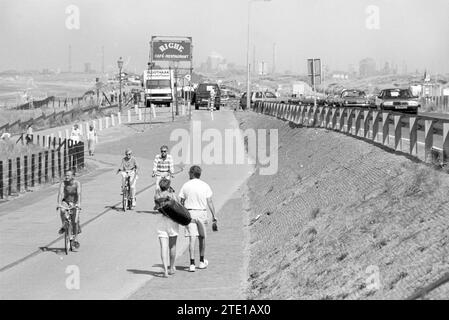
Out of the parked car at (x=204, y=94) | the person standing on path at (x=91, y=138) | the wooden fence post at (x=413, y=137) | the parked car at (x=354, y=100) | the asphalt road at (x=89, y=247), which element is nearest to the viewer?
the asphalt road at (x=89, y=247)

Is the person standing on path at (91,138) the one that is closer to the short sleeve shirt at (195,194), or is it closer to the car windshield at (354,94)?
the car windshield at (354,94)

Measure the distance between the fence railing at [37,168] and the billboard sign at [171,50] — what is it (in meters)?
37.0

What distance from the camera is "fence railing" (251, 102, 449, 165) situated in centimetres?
1890

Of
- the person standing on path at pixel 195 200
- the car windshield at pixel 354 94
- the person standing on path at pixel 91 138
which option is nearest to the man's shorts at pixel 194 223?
the person standing on path at pixel 195 200

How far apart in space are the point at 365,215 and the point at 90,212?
1059 cm

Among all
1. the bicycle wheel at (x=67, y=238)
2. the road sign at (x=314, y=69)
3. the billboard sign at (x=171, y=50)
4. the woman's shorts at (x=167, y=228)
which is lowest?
the bicycle wheel at (x=67, y=238)

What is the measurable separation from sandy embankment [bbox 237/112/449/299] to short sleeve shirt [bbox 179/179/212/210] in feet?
4.79

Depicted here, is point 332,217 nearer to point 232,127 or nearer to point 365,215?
point 365,215

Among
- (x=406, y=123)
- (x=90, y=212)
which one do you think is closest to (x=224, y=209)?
(x=90, y=212)

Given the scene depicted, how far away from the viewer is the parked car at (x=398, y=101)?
4869 cm

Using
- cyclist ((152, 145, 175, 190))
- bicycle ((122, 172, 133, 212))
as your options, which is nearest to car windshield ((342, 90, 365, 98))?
bicycle ((122, 172, 133, 212))

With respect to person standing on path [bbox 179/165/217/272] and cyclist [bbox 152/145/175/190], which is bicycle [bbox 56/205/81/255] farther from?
cyclist [bbox 152/145/175/190]

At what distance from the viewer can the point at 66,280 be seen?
48.6 feet

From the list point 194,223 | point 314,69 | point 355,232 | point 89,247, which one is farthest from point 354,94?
point 355,232
